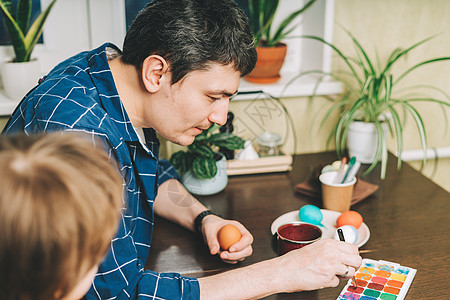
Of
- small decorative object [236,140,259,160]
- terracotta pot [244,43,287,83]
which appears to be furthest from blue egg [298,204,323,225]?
terracotta pot [244,43,287,83]

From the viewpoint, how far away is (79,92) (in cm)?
113

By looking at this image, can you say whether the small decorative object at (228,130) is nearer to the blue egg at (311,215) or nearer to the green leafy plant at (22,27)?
the blue egg at (311,215)

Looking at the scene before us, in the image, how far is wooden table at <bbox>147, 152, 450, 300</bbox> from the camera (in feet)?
4.01

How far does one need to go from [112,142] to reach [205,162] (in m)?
0.51

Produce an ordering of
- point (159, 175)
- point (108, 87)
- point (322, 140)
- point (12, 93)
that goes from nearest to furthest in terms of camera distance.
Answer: point (108, 87) → point (159, 175) → point (12, 93) → point (322, 140)

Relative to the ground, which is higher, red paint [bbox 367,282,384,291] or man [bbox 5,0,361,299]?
man [bbox 5,0,361,299]

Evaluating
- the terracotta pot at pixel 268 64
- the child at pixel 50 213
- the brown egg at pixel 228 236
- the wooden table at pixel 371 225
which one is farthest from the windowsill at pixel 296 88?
the child at pixel 50 213

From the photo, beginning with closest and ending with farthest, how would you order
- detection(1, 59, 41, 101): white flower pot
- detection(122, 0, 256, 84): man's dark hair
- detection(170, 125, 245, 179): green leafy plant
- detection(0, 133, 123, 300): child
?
detection(0, 133, 123, 300): child → detection(122, 0, 256, 84): man's dark hair → detection(170, 125, 245, 179): green leafy plant → detection(1, 59, 41, 101): white flower pot

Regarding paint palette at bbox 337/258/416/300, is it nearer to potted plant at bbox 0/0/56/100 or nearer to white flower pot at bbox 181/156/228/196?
white flower pot at bbox 181/156/228/196

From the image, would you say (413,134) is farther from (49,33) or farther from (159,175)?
(49,33)

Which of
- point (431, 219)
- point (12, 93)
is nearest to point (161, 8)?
point (12, 93)

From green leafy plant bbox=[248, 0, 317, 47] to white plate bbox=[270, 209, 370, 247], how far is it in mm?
703

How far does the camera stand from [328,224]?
143 centimetres

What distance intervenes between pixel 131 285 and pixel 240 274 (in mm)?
240
